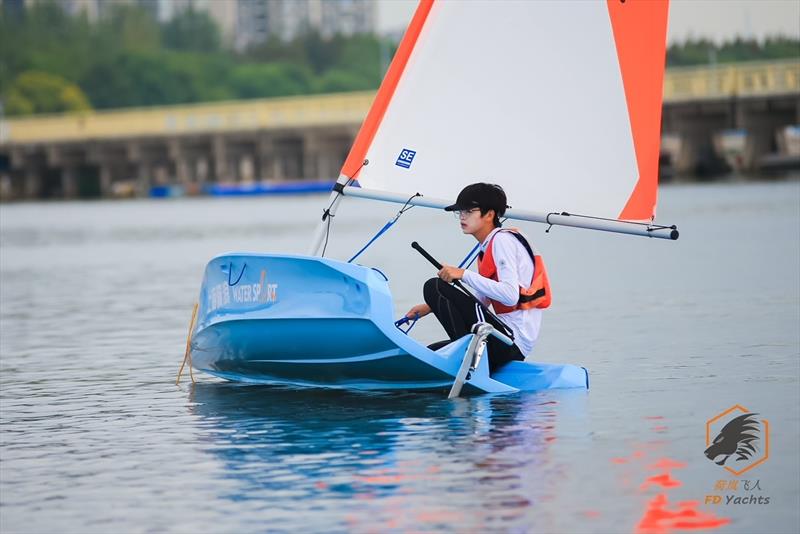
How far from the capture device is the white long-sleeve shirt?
12930 mm

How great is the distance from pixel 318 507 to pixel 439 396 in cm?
410

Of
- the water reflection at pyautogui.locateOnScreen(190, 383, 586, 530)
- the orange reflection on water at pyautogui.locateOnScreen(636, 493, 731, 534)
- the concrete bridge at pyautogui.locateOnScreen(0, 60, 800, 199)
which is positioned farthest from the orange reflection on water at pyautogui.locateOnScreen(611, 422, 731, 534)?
the concrete bridge at pyautogui.locateOnScreen(0, 60, 800, 199)

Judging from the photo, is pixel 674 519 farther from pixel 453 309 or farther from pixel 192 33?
pixel 192 33

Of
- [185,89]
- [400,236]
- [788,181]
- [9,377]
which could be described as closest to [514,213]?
[9,377]

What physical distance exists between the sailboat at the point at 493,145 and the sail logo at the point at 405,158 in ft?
0.04

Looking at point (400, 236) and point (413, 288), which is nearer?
point (413, 288)

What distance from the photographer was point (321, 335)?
1303 centimetres

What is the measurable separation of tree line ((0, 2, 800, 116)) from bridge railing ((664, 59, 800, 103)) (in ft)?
91.3

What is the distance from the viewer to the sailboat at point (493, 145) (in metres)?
13.6

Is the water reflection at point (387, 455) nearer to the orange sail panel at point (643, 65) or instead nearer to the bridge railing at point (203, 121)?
the orange sail panel at point (643, 65)

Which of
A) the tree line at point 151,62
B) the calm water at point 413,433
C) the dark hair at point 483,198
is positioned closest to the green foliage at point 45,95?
the tree line at point 151,62

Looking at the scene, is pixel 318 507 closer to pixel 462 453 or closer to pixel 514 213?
pixel 462 453

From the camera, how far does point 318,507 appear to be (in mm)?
9695

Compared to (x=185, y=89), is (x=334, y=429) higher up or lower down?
lower down
